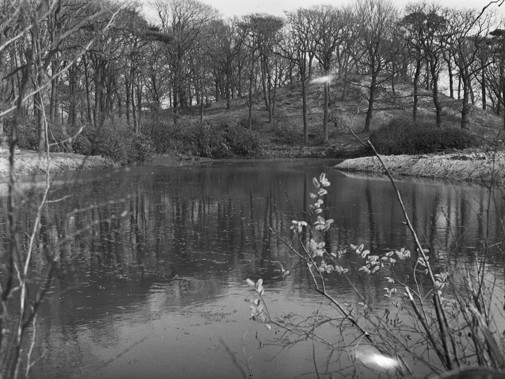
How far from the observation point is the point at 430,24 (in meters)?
36.2

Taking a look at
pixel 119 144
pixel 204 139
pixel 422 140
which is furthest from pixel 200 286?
→ pixel 204 139

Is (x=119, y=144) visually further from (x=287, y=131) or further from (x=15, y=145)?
(x=15, y=145)

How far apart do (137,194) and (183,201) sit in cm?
179

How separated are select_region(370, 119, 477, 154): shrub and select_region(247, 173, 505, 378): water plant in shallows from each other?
21738mm

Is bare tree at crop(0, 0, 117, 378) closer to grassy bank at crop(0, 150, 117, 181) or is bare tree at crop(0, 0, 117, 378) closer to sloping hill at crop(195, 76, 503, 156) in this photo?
grassy bank at crop(0, 150, 117, 181)

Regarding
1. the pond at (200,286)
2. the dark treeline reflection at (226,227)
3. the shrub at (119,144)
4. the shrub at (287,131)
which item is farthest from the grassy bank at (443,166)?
the shrub at (287,131)

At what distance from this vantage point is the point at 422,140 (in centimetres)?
2691

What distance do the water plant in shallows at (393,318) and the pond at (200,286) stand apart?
0.06 metres

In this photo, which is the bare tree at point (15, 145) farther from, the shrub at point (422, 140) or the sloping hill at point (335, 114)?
the sloping hill at point (335, 114)

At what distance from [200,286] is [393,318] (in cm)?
208

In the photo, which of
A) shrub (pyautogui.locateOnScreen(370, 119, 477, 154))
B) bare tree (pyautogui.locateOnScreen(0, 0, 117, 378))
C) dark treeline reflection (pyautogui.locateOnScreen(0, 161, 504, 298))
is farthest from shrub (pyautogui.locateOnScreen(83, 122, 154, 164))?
bare tree (pyautogui.locateOnScreen(0, 0, 117, 378))

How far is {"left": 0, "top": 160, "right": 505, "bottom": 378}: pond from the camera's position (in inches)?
150

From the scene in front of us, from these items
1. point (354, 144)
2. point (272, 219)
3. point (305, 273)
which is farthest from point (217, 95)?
point (305, 273)

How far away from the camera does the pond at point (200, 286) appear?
12.5 feet
